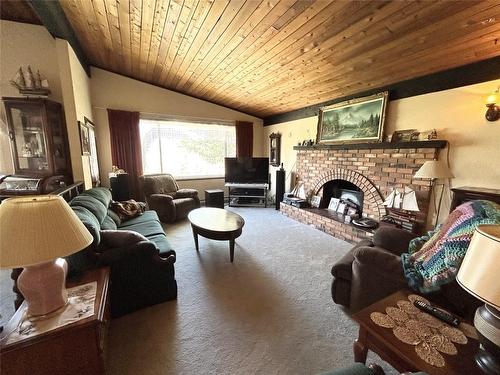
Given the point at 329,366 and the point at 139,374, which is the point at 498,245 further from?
the point at 139,374

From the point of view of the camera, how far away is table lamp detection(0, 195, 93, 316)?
86 cm

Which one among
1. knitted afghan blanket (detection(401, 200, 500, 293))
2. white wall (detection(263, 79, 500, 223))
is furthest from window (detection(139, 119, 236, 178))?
knitted afghan blanket (detection(401, 200, 500, 293))

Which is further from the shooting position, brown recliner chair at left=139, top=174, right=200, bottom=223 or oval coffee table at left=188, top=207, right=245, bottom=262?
brown recliner chair at left=139, top=174, right=200, bottom=223

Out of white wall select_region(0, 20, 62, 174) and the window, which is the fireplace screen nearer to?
the window

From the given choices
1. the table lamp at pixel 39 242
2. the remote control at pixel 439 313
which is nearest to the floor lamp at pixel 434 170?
the remote control at pixel 439 313

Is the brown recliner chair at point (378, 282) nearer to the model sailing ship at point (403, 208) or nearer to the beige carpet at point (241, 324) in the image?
the beige carpet at point (241, 324)

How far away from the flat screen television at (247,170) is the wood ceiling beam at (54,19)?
3324 mm

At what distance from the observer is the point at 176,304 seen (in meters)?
1.90

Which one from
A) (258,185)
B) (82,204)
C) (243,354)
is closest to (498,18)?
(243,354)

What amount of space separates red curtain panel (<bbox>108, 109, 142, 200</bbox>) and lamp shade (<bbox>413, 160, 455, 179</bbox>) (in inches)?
194

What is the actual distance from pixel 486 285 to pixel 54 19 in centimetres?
392

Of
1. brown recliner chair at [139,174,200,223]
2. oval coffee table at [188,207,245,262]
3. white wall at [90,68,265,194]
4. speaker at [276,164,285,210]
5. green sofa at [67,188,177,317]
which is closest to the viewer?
green sofa at [67,188,177,317]

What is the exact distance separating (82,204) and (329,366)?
236 centimetres

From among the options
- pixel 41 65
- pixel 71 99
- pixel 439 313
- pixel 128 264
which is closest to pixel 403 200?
pixel 439 313
